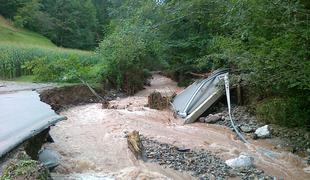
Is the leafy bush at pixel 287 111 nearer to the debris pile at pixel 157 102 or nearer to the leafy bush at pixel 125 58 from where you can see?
the debris pile at pixel 157 102

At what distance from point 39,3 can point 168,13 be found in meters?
34.0

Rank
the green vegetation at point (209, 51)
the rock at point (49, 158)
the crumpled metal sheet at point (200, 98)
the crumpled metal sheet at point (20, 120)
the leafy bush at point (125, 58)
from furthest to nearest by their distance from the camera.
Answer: the leafy bush at point (125, 58) → the crumpled metal sheet at point (200, 98) → the green vegetation at point (209, 51) → the rock at point (49, 158) → the crumpled metal sheet at point (20, 120)

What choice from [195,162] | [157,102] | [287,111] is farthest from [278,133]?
[157,102]

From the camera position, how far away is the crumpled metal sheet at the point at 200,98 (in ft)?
37.9

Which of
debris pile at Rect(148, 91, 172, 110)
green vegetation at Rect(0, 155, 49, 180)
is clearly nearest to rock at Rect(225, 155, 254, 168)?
green vegetation at Rect(0, 155, 49, 180)

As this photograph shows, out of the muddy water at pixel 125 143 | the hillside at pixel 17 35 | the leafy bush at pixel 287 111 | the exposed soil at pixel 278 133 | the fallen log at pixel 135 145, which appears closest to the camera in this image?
the muddy water at pixel 125 143

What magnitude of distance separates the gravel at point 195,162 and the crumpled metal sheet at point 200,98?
3.24 m

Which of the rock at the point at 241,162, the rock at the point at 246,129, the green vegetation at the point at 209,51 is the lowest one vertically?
the rock at the point at 246,129

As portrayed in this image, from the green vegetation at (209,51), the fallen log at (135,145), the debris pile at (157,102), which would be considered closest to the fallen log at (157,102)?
the debris pile at (157,102)

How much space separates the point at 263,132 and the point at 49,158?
17.9 feet

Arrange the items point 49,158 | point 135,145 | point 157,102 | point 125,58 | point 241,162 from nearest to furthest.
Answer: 1. point 49,158
2. point 241,162
3. point 135,145
4. point 157,102
5. point 125,58

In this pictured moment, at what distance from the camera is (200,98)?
12.2m

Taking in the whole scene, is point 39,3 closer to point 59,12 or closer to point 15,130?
point 59,12

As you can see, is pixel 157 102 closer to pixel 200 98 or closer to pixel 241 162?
pixel 200 98
